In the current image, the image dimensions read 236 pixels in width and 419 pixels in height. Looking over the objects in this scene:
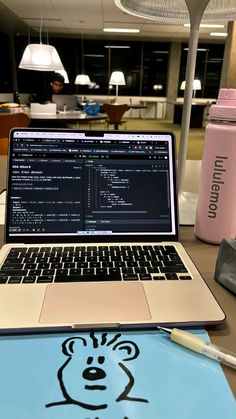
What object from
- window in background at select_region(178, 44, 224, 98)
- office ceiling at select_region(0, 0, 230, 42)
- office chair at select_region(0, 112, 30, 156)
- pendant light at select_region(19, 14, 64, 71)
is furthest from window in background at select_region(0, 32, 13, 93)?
office chair at select_region(0, 112, 30, 156)

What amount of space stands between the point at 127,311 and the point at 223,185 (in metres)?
0.34

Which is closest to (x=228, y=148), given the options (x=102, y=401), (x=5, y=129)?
(x=102, y=401)

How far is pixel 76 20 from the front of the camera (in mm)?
7078

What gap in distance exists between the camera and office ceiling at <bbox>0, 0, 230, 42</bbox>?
5.59m

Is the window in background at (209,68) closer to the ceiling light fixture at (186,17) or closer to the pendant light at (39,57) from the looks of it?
the pendant light at (39,57)

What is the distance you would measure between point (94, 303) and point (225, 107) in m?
0.44

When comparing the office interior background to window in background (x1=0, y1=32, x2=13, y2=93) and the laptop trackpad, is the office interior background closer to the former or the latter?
window in background (x1=0, y1=32, x2=13, y2=93)

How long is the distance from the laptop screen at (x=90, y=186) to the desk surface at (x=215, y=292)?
0.23ft

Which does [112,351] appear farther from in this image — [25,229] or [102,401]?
[25,229]

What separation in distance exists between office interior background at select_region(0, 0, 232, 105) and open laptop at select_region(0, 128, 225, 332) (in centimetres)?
739

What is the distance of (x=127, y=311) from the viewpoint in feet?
1.53

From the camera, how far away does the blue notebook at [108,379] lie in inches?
13.1

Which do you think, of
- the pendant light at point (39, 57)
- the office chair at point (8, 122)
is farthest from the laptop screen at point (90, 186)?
the pendant light at point (39, 57)

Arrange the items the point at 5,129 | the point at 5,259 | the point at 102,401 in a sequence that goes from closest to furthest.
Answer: the point at 102,401
the point at 5,259
the point at 5,129
